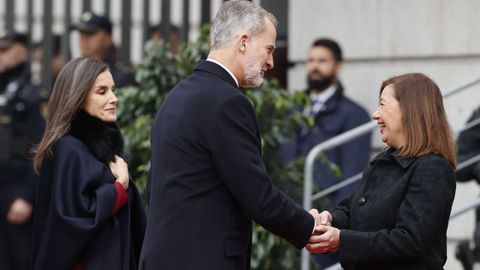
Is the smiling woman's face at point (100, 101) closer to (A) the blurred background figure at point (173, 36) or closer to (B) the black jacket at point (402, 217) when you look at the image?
(B) the black jacket at point (402, 217)

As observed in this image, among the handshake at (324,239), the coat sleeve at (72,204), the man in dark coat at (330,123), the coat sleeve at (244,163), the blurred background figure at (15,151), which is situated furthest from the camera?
the blurred background figure at (15,151)

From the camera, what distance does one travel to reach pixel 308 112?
362 inches

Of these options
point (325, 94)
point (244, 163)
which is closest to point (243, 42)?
point (244, 163)

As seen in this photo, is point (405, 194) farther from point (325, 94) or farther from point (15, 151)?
point (15, 151)

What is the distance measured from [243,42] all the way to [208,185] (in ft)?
2.00

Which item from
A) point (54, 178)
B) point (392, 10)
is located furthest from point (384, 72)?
point (54, 178)

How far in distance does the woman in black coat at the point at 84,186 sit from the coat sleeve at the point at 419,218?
1.24 m

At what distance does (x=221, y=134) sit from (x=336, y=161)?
4115 millimetres

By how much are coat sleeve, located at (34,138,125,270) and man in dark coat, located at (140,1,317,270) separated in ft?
1.96

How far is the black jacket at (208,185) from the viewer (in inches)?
205

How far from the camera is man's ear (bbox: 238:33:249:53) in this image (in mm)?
5371

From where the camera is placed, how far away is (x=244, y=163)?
5.21 metres

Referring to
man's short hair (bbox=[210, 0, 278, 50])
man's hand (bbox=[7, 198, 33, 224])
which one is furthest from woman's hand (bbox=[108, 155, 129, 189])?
man's hand (bbox=[7, 198, 33, 224])

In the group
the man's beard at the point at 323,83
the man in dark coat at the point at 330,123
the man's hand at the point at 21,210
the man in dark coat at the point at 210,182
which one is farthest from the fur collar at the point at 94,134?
the man's beard at the point at 323,83
